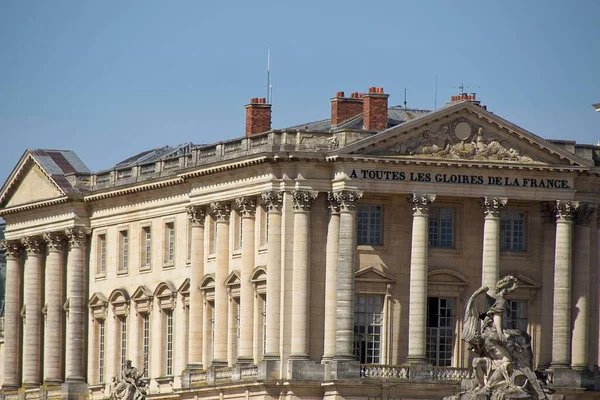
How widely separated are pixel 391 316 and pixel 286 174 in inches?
295

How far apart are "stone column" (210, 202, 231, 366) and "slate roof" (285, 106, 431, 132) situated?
5346 mm

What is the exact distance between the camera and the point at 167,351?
12988cm

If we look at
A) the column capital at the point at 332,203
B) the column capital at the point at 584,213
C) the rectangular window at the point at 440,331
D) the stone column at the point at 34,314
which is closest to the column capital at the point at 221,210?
the column capital at the point at 332,203

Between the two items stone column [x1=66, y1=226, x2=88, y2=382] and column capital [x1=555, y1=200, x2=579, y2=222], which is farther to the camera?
stone column [x1=66, y1=226, x2=88, y2=382]

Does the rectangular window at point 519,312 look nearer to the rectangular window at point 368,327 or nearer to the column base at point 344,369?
the rectangular window at point 368,327

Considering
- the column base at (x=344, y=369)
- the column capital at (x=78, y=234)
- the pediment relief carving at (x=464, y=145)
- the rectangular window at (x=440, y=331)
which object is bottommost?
the column base at (x=344, y=369)

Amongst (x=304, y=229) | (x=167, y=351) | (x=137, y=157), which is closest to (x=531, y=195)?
(x=304, y=229)

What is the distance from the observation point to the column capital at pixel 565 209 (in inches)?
4707

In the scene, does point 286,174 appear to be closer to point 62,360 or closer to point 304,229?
point 304,229

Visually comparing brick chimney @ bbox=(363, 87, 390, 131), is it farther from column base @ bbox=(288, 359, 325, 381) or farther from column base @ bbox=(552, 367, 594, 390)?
column base @ bbox=(552, 367, 594, 390)

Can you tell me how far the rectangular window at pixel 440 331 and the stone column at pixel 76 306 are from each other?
23701mm

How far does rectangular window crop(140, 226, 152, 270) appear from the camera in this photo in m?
132

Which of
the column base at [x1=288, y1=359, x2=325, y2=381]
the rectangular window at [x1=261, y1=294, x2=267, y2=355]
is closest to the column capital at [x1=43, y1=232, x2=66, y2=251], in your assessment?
the rectangular window at [x1=261, y1=294, x2=267, y2=355]

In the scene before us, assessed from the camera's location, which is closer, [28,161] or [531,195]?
[531,195]
